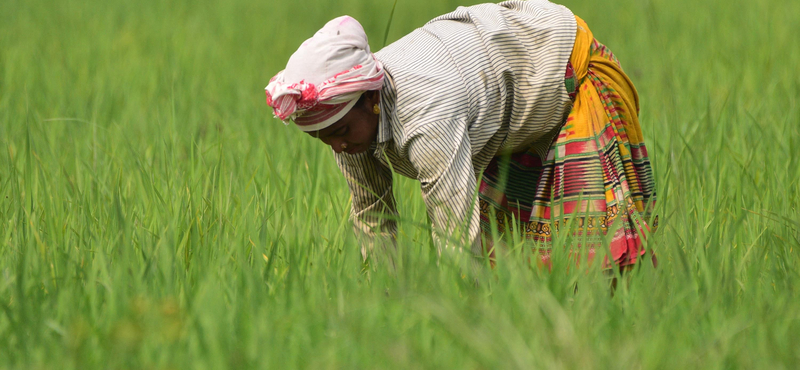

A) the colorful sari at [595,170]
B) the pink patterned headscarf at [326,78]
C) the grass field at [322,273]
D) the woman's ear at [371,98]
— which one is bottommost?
the grass field at [322,273]

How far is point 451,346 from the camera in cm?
122

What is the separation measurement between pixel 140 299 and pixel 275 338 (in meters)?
0.24

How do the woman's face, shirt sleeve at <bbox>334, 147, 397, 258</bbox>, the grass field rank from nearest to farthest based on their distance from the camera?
the grass field, the woman's face, shirt sleeve at <bbox>334, 147, 397, 258</bbox>

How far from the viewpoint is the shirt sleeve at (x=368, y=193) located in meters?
1.81

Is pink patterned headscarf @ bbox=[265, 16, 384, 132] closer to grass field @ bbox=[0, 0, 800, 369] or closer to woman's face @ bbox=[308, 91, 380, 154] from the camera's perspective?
woman's face @ bbox=[308, 91, 380, 154]

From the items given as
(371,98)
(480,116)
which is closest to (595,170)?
(480,116)

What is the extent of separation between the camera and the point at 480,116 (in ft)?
5.29

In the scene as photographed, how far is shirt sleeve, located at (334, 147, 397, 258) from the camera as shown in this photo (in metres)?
1.81

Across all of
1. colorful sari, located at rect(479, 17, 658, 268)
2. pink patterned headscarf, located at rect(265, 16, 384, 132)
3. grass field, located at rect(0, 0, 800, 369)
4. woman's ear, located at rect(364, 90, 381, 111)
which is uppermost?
pink patterned headscarf, located at rect(265, 16, 384, 132)

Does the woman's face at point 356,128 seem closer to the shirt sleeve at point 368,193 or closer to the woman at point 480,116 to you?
the woman at point 480,116

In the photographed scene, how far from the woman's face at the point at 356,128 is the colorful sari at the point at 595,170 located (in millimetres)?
308

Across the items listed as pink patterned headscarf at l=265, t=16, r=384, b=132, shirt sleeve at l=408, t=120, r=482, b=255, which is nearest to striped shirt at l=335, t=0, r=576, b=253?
shirt sleeve at l=408, t=120, r=482, b=255

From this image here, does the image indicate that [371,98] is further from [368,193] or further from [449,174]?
[368,193]

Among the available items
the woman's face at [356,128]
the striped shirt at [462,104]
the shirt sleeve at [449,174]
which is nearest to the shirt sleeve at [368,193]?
the striped shirt at [462,104]
